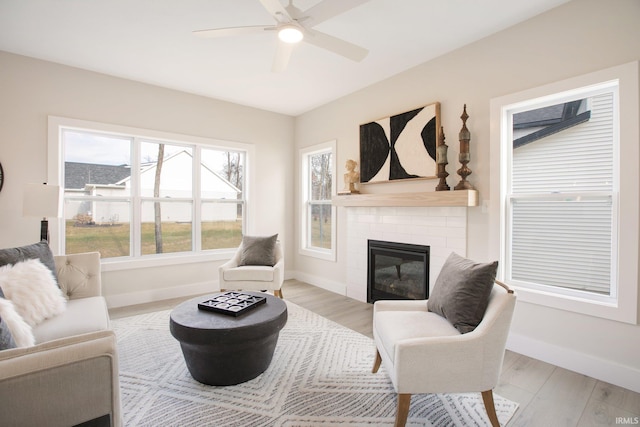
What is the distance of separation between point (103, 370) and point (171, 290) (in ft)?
10.9

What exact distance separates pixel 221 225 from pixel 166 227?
30.3 inches

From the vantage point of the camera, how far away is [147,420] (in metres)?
1.76

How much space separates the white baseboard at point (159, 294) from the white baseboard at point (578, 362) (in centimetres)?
375

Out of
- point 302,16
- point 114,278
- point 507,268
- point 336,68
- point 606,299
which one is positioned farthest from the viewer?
point 114,278

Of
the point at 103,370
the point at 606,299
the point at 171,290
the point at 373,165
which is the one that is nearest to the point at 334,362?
the point at 103,370

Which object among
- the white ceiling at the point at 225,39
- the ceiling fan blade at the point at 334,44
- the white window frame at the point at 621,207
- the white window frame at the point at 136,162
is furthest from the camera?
the white window frame at the point at 136,162

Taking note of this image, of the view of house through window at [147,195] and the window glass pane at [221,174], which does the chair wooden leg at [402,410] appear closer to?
the view of house through window at [147,195]

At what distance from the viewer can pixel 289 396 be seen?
1.98 meters

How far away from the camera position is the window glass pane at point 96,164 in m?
3.61

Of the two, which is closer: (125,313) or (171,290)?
(125,313)

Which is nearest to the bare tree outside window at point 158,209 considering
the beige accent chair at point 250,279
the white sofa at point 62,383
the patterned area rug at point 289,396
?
the beige accent chair at point 250,279

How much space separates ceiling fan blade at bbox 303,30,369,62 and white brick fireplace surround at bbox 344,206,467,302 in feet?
5.71

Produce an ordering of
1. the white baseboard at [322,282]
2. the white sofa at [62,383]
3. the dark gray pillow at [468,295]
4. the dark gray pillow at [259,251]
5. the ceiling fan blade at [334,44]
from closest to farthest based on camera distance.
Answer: the white sofa at [62,383], the dark gray pillow at [468,295], the ceiling fan blade at [334,44], the dark gray pillow at [259,251], the white baseboard at [322,282]

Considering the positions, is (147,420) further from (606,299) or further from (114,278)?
(606,299)
